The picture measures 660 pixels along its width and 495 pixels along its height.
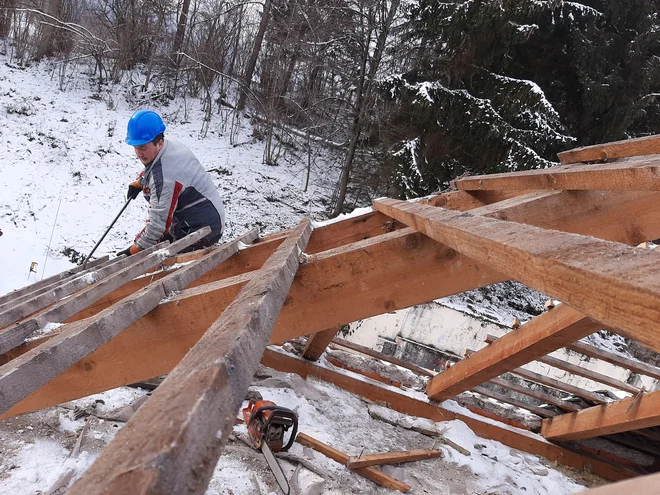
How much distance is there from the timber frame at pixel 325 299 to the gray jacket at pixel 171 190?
1.63ft

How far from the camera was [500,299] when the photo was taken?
11.6m

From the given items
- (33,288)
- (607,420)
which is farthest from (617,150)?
(33,288)

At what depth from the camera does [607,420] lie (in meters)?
3.95

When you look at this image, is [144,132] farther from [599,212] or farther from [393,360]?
[599,212]

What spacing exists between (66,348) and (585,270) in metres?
1.30

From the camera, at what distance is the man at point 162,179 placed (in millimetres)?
3900

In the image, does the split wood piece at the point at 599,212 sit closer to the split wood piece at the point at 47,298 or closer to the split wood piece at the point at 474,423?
the split wood piece at the point at 47,298

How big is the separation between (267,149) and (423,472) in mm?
11485

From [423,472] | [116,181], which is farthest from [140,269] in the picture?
[116,181]

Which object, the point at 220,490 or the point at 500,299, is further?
the point at 500,299

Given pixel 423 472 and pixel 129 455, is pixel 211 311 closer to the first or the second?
pixel 129 455

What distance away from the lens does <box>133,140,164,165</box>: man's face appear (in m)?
3.98

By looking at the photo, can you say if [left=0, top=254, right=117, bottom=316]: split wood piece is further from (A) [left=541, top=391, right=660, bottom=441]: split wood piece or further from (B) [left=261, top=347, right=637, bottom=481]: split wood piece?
(A) [left=541, top=391, right=660, bottom=441]: split wood piece

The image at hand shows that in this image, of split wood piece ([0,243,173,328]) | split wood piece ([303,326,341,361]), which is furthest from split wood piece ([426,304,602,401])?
split wood piece ([0,243,173,328])
